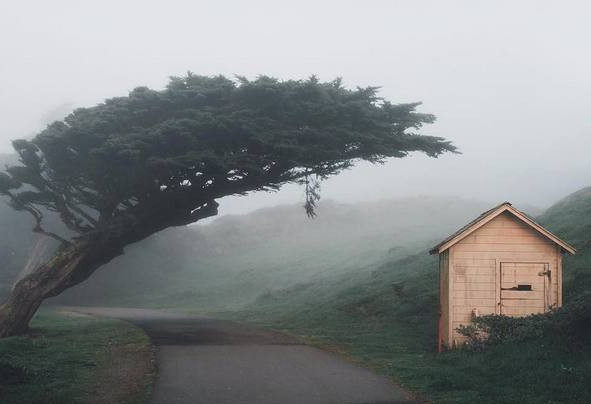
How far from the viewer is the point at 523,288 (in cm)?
1623

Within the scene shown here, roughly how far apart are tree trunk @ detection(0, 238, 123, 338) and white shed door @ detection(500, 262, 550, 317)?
1654 centimetres

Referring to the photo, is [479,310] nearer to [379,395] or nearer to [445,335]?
[445,335]

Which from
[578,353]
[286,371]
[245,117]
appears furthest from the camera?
[245,117]

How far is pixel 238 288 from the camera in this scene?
48.5 m

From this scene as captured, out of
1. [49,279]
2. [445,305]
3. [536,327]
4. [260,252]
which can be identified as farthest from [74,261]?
[260,252]

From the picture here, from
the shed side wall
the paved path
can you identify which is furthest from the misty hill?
the shed side wall

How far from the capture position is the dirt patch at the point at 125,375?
10.6 metres

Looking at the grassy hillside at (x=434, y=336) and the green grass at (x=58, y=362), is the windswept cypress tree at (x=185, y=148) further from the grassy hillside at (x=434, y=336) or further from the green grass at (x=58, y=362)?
the grassy hillside at (x=434, y=336)

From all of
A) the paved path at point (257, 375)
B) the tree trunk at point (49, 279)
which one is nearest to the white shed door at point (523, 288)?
the paved path at point (257, 375)

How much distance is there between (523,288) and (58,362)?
12897 mm

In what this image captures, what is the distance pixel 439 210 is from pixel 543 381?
8253 centimetres

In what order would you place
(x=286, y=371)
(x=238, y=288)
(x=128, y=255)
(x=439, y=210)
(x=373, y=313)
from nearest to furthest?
(x=286, y=371) → (x=373, y=313) → (x=238, y=288) → (x=128, y=255) → (x=439, y=210)

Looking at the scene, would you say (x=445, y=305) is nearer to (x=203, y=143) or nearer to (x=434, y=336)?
(x=434, y=336)

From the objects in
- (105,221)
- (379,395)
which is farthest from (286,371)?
(105,221)
